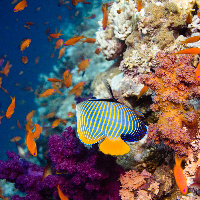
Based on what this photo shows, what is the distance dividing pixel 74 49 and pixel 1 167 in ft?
22.7

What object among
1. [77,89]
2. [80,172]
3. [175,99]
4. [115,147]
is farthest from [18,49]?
[115,147]

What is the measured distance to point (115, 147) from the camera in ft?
4.38

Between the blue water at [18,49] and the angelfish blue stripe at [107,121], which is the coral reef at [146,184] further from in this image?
the blue water at [18,49]

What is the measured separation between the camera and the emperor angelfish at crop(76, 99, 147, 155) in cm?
133

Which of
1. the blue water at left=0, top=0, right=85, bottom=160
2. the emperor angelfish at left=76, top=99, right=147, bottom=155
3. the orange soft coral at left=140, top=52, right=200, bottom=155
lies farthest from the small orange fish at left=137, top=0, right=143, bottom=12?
the blue water at left=0, top=0, right=85, bottom=160

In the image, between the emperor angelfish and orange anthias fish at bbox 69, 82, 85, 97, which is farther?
orange anthias fish at bbox 69, 82, 85, 97

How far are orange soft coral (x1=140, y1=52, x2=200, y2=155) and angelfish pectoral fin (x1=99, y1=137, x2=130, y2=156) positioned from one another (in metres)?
0.83

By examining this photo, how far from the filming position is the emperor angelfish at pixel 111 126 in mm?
1326

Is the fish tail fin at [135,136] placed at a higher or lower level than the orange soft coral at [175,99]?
higher

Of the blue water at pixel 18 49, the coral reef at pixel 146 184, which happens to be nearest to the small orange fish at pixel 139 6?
the coral reef at pixel 146 184

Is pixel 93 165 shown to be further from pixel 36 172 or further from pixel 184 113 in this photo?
pixel 36 172

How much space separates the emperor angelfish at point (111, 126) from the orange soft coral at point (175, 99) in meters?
0.80

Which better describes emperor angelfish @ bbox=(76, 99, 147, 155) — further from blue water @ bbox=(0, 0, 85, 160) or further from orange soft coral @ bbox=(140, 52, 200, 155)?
blue water @ bbox=(0, 0, 85, 160)

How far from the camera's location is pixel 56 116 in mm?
7816
